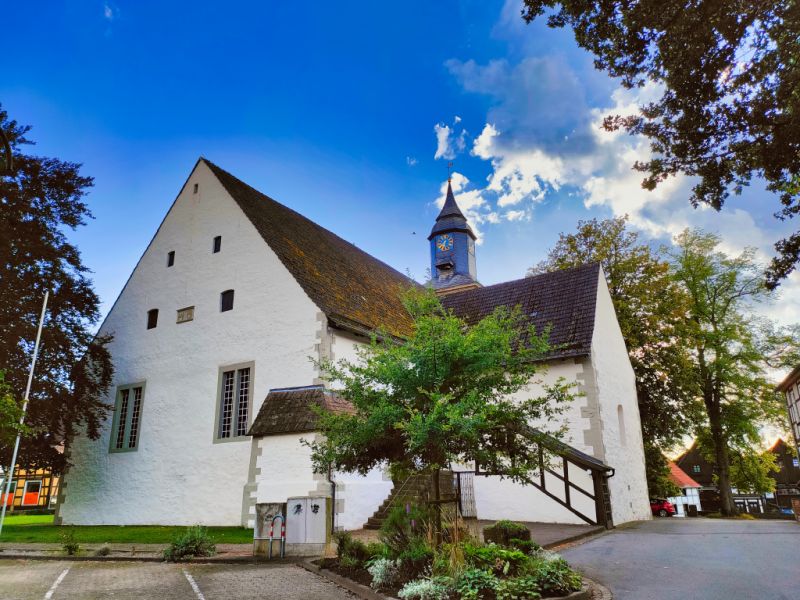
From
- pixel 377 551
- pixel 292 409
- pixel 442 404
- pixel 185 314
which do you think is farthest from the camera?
pixel 185 314

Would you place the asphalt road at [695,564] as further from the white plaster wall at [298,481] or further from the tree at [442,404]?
the white plaster wall at [298,481]

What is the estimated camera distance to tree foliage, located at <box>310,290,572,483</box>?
8.17 metres

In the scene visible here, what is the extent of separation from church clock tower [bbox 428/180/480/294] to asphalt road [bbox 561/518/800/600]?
74.7ft

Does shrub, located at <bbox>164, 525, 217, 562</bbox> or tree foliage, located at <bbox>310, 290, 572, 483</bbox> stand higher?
tree foliage, located at <bbox>310, 290, 572, 483</bbox>

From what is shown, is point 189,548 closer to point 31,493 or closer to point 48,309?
point 48,309

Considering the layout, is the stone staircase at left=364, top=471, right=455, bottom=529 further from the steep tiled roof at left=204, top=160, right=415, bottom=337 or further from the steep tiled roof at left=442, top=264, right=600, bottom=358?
the steep tiled roof at left=442, top=264, right=600, bottom=358

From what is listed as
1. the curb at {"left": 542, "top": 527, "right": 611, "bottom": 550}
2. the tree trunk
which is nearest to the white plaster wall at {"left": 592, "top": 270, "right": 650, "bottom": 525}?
the curb at {"left": 542, "top": 527, "right": 611, "bottom": 550}

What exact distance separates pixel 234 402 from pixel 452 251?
2160cm

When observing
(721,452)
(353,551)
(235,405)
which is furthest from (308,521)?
(721,452)

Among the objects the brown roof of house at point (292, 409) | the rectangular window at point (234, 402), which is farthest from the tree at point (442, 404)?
the rectangular window at point (234, 402)

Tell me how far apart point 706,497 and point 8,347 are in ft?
185

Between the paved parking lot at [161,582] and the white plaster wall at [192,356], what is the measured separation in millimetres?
5983

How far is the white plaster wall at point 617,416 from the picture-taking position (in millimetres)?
17391

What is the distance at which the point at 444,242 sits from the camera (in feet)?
119
